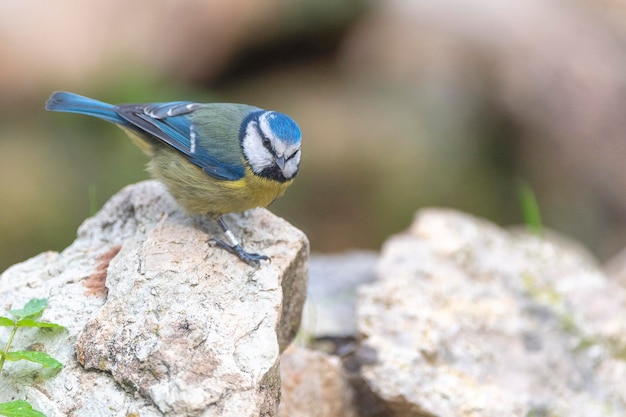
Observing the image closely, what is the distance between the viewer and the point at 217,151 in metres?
3.34

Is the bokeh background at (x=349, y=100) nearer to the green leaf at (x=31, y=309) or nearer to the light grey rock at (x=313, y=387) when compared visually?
the light grey rock at (x=313, y=387)

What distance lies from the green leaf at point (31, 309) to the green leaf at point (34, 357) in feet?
0.68

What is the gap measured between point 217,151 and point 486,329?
1.53 metres

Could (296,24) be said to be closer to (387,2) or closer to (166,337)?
(387,2)

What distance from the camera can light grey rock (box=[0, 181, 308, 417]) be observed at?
93.0 inches

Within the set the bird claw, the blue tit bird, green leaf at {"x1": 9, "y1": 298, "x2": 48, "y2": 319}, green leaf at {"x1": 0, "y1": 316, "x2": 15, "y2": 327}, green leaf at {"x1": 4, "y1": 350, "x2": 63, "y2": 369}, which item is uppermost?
the blue tit bird

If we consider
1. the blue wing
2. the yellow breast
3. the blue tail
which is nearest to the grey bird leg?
the yellow breast

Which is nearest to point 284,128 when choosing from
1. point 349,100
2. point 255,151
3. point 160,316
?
point 255,151

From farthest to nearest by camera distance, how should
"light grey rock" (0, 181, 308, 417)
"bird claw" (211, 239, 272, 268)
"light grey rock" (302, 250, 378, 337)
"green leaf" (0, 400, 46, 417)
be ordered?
"light grey rock" (302, 250, 378, 337) → "bird claw" (211, 239, 272, 268) → "light grey rock" (0, 181, 308, 417) → "green leaf" (0, 400, 46, 417)

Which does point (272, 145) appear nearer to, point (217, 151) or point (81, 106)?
point (217, 151)

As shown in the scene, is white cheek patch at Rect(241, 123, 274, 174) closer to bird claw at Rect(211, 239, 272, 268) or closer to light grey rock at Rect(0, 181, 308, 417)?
light grey rock at Rect(0, 181, 308, 417)

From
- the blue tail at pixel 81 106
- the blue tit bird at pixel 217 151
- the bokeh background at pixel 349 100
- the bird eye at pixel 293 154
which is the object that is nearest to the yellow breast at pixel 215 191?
the blue tit bird at pixel 217 151

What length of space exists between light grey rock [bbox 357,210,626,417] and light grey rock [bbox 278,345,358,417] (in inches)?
5.9

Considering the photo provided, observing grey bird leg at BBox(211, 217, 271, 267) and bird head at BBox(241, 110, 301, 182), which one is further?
bird head at BBox(241, 110, 301, 182)
